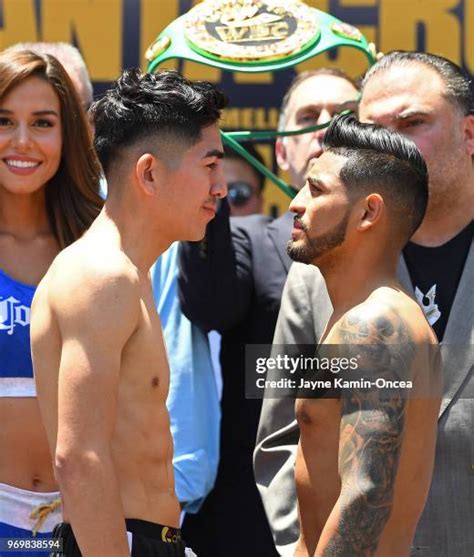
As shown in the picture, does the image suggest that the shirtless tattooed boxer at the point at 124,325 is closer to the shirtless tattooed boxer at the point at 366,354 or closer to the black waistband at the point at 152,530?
the black waistband at the point at 152,530

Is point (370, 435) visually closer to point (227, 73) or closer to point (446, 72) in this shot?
point (446, 72)

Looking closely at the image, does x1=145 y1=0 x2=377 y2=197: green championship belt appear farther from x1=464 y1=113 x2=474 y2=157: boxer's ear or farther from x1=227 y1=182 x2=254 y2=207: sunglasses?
x1=227 y1=182 x2=254 y2=207: sunglasses

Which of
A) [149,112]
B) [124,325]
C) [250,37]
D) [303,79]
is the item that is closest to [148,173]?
[149,112]

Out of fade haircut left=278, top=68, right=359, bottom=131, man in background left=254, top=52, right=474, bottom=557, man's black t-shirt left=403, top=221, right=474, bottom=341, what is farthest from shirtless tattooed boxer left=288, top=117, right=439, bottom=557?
fade haircut left=278, top=68, right=359, bottom=131

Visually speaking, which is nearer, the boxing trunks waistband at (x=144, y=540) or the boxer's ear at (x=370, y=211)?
the boxing trunks waistband at (x=144, y=540)

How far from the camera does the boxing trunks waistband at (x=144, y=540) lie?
2.70 m

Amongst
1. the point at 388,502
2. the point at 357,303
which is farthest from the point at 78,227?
the point at 388,502

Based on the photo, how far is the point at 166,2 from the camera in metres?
4.77

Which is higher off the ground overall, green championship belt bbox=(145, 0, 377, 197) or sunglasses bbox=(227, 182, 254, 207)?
green championship belt bbox=(145, 0, 377, 197)

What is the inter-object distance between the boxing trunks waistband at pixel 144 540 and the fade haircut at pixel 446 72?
158 centimetres

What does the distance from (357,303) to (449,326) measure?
59 centimetres

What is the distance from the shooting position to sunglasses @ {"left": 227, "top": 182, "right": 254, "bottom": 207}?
4859mm

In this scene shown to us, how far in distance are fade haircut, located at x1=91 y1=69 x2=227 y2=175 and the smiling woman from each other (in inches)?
24.0

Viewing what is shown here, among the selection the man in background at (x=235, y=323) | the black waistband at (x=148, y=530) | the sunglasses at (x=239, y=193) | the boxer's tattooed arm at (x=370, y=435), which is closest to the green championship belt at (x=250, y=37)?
the man in background at (x=235, y=323)
